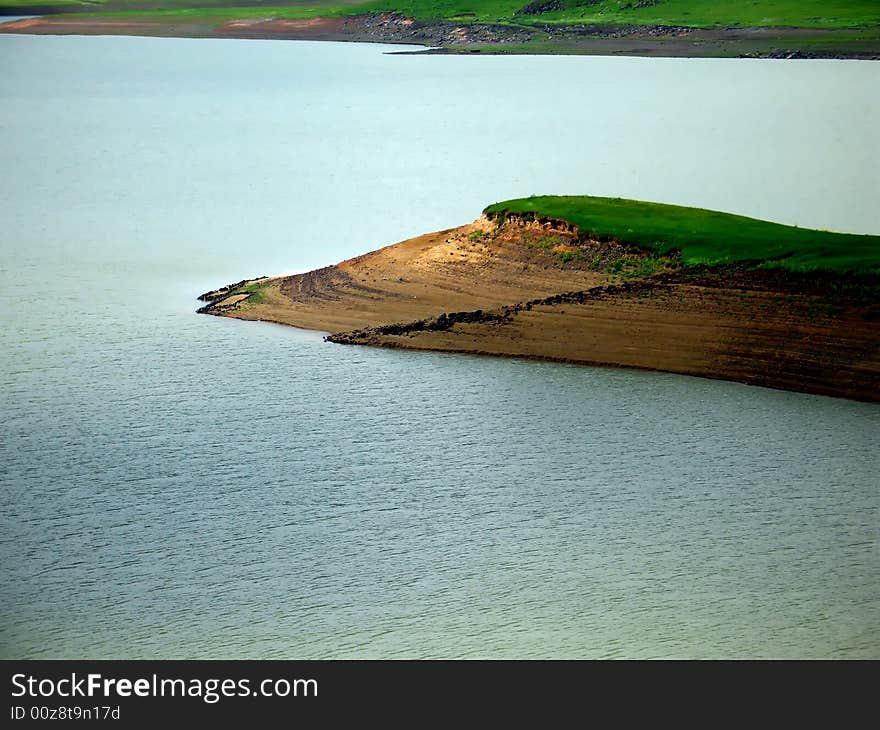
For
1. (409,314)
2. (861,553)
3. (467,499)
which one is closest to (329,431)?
(467,499)

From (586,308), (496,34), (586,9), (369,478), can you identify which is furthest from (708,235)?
(586,9)

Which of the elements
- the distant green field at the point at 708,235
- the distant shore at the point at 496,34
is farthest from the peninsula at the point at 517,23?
the distant green field at the point at 708,235

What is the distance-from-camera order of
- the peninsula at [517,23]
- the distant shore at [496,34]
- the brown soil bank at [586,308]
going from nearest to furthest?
the brown soil bank at [586,308] < the distant shore at [496,34] < the peninsula at [517,23]

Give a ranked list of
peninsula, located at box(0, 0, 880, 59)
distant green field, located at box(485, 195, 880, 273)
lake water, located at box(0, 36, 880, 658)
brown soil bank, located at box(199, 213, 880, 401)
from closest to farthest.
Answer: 1. lake water, located at box(0, 36, 880, 658)
2. brown soil bank, located at box(199, 213, 880, 401)
3. distant green field, located at box(485, 195, 880, 273)
4. peninsula, located at box(0, 0, 880, 59)

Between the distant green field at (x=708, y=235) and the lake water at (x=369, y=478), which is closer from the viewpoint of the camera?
the lake water at (x=369, y=478)

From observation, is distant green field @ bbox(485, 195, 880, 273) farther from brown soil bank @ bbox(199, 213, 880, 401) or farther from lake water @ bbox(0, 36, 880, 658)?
lake water @ bbox(0, 36, 880, 658)

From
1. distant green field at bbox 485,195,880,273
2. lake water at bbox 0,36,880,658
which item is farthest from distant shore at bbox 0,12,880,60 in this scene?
distant green field at bbox 485,195,880,273

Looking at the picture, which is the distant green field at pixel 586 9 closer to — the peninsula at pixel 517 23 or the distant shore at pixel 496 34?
the peninsula at pixel 517 23
